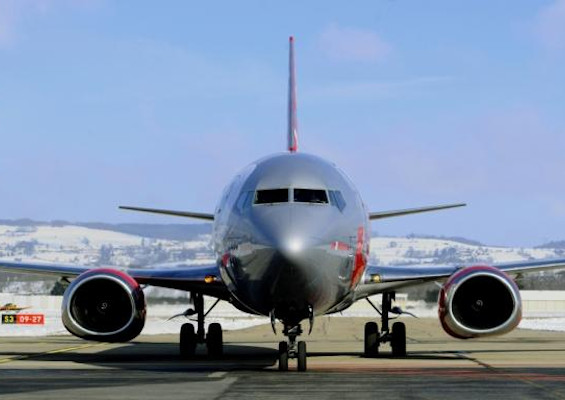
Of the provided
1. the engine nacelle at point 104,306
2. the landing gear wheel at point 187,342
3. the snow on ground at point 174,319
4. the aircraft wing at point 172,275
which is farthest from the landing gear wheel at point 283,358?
the snow on ground at point 174,319

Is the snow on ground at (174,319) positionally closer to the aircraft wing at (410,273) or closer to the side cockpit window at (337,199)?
the aircraft wing at (410,273)

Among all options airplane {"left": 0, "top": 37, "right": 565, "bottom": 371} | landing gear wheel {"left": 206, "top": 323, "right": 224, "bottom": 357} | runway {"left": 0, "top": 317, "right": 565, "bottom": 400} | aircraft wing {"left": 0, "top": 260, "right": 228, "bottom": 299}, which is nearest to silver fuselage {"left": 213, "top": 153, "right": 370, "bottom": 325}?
airplane {"left": 0, "top": 37, "right": 565, "bottom": 371}

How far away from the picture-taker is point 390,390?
15.4 m

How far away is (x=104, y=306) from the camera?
2267 cm

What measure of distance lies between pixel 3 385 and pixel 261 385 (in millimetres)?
3762

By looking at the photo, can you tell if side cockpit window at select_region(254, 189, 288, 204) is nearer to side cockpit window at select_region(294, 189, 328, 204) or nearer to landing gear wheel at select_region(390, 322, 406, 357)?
side cockpit window at select_region(294, 189, 328, 204)

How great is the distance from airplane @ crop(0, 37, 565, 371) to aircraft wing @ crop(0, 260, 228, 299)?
0.09 feet

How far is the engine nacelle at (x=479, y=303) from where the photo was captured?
22.1m

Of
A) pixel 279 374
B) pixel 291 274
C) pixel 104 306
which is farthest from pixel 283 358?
pixel 104 306

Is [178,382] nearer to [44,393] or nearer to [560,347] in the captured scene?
[44,393]

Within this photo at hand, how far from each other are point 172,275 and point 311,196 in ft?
19.3

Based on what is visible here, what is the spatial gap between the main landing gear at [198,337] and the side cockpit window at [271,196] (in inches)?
255

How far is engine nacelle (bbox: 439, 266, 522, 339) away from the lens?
22125mm

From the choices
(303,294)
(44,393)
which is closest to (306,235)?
(303,294)
